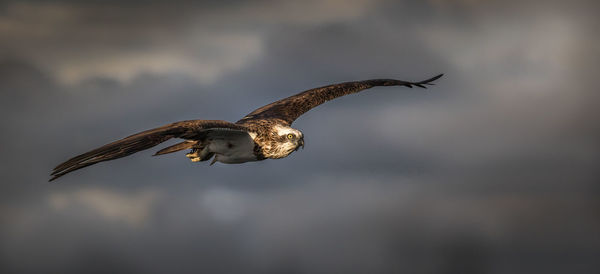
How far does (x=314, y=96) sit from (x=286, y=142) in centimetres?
649

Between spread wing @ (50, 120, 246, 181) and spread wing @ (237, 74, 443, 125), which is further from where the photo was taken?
spread wing @ (237, 74, 443, 125)

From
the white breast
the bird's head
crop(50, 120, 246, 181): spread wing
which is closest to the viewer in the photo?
crop(50, 120, 246, 181): spread wing

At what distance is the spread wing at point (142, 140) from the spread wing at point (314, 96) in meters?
6.45

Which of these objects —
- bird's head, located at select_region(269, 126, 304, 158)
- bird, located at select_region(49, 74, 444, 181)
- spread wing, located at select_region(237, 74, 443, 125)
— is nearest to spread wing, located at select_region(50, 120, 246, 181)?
bird, located at select_region(49, 74, 444, 181)

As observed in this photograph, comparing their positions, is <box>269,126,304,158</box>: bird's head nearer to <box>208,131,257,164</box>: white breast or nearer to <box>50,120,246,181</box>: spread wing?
<box>208,131,257,164</box>: white breast

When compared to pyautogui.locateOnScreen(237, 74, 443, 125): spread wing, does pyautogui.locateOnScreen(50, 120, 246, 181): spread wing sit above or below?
below

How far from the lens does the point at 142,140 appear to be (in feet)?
51.8

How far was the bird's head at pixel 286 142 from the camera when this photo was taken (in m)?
19.5

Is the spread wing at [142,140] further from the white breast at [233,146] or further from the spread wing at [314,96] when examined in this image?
the spread wing at [314,96]

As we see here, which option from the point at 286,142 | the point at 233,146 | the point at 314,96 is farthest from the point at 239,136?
the point at 314,96

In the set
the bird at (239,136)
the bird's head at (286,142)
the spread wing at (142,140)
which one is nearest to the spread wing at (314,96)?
the bird at (239,136)

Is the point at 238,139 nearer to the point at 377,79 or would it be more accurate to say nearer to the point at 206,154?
the point at 206,154

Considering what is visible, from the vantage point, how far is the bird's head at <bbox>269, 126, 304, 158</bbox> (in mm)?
19453

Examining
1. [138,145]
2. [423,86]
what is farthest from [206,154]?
[423,86]
